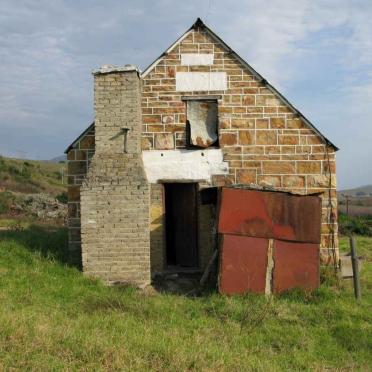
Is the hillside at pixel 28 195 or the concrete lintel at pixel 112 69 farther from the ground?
the concrete lintel at pixel 112 69

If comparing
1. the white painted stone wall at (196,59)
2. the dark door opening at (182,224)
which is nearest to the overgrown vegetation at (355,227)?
the dark door opening at (182,224)

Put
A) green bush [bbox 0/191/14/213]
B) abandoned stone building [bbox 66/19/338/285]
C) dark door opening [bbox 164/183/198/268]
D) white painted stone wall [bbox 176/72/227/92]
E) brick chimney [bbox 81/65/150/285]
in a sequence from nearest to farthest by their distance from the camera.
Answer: brick chimney [bbox 81/65/150/285] < abandoned stone building [bbox 66/19/338/285] < white painted stone wall [bbox 176/72/227/92] < dark door opening [bbox 164/183/198/268] < green bush [bbox 0/191/14/213]

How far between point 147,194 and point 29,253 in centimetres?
288

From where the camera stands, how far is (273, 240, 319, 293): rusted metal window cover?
8.50 m

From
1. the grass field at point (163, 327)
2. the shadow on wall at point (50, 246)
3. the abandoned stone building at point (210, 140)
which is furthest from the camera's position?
the abandoned stone building at point (210, 140)

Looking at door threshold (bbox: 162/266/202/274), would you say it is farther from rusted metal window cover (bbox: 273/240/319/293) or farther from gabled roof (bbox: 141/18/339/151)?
gabled roof (bbox: 141/18/339/151)

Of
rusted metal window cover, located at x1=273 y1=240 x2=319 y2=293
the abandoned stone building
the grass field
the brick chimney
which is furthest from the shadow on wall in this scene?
rusted metal window cover, located at x1=273 y1=240 x2=319 y2=293

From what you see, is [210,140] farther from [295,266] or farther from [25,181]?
[25,181]

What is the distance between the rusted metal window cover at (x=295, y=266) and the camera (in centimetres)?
850

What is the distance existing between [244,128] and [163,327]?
5435 mm

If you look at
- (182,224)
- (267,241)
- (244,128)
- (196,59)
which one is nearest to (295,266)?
(267,241)

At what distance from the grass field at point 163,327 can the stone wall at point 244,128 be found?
252cm

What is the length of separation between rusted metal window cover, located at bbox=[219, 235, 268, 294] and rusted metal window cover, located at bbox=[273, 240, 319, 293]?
10.2 inches

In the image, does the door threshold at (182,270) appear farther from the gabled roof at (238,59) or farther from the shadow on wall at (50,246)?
the gabled roof at (238,59)
